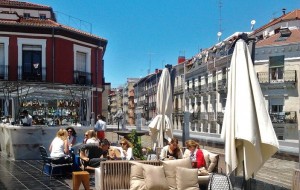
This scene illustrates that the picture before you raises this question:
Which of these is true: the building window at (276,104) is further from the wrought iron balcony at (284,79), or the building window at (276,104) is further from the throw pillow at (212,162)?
the throw pillow at (212,162)

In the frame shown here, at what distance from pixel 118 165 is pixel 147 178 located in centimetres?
64

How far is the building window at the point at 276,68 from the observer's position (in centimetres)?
4074

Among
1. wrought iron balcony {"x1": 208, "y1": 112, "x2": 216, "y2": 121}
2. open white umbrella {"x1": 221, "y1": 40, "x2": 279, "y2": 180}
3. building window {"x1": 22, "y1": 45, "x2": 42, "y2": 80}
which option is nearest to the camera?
open white umbrella {"x1": 221, "y1": 40, "x2": 279, "y2": 180}

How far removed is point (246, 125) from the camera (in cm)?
535

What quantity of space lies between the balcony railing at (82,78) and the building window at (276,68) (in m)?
20.1

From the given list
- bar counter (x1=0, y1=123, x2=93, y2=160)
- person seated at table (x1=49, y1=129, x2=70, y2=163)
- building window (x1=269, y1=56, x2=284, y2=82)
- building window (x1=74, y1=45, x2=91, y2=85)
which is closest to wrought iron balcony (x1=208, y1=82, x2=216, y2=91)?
building window (x1=269, y1=56, x2=284, y2=82)

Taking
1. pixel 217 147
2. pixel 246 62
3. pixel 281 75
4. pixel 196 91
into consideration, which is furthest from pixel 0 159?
pixel 196 91

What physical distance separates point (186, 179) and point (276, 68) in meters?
36.6

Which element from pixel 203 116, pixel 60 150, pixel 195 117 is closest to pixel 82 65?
pixel 60 150

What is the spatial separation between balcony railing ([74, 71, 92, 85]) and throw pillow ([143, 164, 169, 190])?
22850 millimetres

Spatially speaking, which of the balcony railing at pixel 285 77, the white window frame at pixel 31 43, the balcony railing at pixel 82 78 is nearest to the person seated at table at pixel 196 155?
the white window frame at pixel 31 43

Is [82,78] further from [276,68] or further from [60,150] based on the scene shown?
[276,68]

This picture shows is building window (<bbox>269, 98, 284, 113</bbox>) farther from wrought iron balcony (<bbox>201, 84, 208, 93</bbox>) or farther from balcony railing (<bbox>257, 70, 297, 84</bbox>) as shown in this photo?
wrought iron balcony (<bbox>201, 84, 208, 93</bbox>)

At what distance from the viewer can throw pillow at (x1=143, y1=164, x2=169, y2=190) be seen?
6.47 metres
